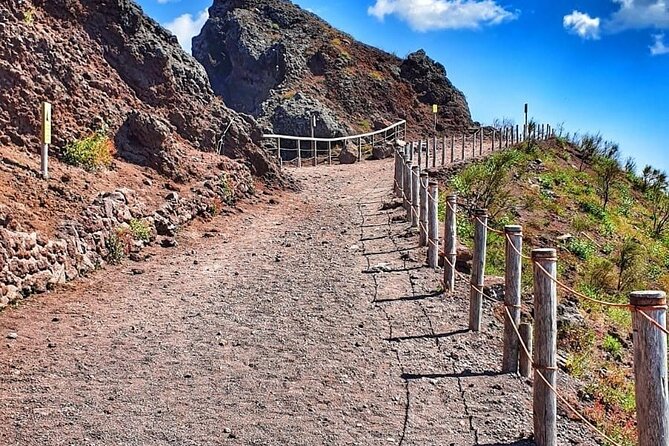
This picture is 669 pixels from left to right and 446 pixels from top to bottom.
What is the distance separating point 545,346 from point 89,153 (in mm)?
9106

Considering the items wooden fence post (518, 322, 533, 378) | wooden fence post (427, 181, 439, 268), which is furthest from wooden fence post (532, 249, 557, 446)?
wooden fence post (427, 181, 439, 268)

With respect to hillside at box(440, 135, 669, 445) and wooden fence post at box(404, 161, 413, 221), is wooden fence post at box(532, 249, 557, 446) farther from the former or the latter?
wooden fence post at box(404, 161, 413, 221)

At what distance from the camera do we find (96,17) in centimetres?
1531

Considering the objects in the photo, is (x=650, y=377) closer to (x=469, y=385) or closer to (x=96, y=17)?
(x=469, y=385)

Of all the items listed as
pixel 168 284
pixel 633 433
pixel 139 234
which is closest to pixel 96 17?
pixel 139 234

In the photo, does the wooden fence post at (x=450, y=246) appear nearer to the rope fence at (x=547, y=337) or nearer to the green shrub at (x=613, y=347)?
the rope fence at (x=547, y=337)

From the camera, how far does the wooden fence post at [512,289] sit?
5984 millimetres

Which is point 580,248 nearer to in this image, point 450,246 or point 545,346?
point 450,246

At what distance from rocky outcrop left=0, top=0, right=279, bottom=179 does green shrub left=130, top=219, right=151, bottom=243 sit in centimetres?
191

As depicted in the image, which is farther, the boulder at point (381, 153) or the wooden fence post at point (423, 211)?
the boulder at point (381, 153)

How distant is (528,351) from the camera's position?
5926 millimetres

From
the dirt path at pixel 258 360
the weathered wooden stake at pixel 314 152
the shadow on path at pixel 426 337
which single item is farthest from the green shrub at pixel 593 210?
the shadow on path at pixel 426 337

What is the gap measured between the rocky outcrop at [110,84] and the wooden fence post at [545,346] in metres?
8.94

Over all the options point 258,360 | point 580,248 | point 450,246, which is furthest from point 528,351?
point 580,248
